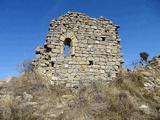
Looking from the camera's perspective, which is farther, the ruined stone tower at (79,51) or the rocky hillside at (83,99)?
the ruined stone tower at (79,51)

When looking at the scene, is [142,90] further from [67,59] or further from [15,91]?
[15,91]

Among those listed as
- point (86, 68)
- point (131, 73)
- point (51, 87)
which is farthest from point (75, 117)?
point (131, 73)

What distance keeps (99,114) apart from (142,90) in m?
2.96

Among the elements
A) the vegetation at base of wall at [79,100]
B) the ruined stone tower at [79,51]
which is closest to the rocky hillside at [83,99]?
the vegetation at base of wall at [79,100]

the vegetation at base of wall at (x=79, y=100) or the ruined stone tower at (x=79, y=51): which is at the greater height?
the ruined stone tower at (x=79, y=51)

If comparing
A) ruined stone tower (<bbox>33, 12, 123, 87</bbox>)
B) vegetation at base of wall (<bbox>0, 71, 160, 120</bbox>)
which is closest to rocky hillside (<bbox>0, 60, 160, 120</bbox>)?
vegetation at base of wall (<bbox>0, 71, 160, 120</bbox>)

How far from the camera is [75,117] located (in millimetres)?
8773

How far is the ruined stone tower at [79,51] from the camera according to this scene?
11641mm

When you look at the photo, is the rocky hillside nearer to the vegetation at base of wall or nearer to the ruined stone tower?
the vegetation at base of wall

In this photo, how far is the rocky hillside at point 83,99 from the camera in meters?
8.95

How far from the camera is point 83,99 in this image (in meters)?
10.2

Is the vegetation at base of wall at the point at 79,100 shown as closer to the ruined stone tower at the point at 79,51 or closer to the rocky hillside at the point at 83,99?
the rocky hillside at the point at 83,99

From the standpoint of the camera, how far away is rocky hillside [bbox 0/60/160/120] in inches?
352

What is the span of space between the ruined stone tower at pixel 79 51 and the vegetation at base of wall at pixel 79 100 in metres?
0.45
